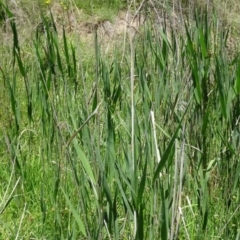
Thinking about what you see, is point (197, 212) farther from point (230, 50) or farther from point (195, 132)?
point (230, 50)

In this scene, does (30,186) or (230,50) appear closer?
(30,186)

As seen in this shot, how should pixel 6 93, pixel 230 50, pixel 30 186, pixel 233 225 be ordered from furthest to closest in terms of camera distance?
pixel 230 50 < pixel 6 93 < pixel 30 186 < pixel 233 225

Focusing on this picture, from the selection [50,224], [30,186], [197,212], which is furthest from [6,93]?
[197,212]

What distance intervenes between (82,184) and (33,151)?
0.81 metres

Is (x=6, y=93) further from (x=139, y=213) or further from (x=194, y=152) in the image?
(x=139, y=213)

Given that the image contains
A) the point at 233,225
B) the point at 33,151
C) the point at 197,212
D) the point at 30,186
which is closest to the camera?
the point at 233,225

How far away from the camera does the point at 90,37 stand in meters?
4.60

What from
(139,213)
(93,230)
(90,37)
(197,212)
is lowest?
(90,37)

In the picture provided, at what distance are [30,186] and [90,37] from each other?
111 inches

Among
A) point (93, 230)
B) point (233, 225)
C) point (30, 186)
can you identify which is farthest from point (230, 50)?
point (93, 230)

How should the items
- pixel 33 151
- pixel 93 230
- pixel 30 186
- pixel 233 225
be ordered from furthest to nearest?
pixel 33 151, pixel 30 186, pixel 233 225, pixel 93 230

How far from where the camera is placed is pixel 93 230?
1331 mm

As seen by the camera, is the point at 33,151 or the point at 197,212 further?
the point at 33,151

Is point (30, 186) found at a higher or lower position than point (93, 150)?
lower
